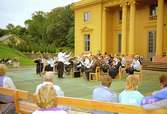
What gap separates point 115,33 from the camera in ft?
107

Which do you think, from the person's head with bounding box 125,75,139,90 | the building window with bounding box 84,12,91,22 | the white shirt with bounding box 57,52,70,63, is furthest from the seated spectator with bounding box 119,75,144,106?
the building window with bounding box 84,12,91,22

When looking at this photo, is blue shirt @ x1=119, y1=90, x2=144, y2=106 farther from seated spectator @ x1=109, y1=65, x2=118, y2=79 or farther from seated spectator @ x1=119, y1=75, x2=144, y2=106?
seated spectator @ x1=109, y1=65, x2=118, y2=79

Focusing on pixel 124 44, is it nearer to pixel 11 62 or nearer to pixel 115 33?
pixel 115 33

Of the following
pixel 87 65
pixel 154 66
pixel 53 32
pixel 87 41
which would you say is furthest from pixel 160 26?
pixel 53 32

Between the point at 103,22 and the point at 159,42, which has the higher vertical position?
the point at 103,22

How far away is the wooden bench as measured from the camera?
4314 millimetres

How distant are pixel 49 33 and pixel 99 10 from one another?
33.6m

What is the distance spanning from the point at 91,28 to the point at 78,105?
29.0m

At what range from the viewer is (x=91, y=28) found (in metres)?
33.8

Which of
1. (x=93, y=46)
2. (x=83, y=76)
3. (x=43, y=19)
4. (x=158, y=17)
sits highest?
(x=43, y=19)

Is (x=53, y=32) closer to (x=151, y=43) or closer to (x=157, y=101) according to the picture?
(x=151, y=43)

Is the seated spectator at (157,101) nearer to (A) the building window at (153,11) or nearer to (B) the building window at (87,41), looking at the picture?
(A) the building window at (153,11)

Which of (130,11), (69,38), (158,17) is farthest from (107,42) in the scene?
(69,38)

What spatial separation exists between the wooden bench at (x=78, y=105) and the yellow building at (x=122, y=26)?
20587 mm
